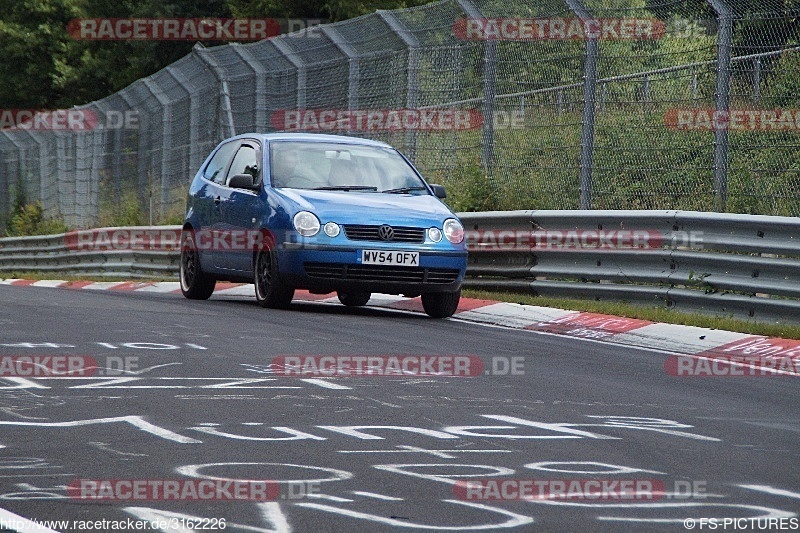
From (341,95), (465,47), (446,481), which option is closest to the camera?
(446,481)

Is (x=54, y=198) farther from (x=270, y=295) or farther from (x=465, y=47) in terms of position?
(x=270, y=295)

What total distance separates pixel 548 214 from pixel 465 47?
319 centimetres

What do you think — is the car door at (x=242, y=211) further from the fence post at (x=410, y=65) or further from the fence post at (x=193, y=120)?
the fence post at (x=193, y=120)

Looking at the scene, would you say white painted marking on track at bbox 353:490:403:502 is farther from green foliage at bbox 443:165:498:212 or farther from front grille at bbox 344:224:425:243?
green foliage at bbox 443:165:498:212

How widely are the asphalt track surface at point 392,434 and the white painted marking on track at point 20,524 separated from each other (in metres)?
0.02

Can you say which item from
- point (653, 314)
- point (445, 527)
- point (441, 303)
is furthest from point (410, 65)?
point (445, 527)

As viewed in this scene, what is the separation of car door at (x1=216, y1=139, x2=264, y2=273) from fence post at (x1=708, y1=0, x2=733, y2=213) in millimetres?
4036

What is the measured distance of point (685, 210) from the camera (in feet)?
45.8

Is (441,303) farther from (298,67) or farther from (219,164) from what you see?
(298,67)

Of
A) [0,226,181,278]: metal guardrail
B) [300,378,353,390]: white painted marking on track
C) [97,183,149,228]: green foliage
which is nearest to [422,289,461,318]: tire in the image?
[300,378,353,390]: white painted marking on track

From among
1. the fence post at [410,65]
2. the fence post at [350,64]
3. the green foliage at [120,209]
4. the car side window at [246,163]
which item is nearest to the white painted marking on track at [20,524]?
the car side window at [246,163]

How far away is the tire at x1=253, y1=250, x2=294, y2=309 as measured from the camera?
1381cm

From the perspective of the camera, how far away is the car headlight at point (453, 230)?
13836mm

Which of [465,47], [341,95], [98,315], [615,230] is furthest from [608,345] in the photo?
[341,95]
